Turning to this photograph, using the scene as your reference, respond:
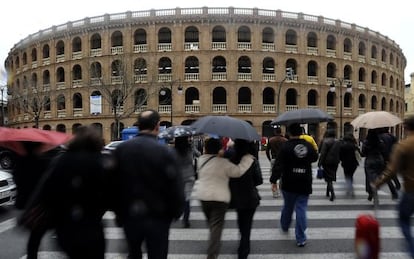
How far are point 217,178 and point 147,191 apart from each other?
5.25 feet

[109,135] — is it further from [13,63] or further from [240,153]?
[240,153]

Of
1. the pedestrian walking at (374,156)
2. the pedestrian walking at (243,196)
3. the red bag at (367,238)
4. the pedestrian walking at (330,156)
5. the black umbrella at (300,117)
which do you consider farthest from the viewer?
the pedestrian walking at (330,156)

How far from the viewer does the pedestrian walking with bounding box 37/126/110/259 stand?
114 inches

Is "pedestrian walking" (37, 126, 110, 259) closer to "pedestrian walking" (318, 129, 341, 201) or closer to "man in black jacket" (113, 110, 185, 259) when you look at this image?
"man in black jacket" (113, 110, 185, 259)

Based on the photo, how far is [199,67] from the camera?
3900 centimetres

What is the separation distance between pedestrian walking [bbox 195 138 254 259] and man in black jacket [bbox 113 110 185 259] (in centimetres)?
129

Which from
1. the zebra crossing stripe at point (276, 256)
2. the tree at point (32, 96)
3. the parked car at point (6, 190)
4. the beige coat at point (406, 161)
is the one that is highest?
the tree at point (32, 96)

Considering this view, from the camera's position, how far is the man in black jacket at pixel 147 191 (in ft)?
10.3

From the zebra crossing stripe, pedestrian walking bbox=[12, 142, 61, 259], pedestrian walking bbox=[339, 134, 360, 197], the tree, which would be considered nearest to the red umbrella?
pedestrian walking bbox=[12, 142, 61, 259]

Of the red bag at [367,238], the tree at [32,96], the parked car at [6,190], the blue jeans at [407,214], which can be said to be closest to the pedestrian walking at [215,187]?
the red bag at [367,238]

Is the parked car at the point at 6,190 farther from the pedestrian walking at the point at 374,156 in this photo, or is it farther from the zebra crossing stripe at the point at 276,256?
the pedestrian walking at the point at 374,156

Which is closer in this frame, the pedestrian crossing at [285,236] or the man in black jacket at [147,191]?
the man in black jacket at [147,191]

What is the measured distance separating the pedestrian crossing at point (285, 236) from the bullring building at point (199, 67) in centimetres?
2890

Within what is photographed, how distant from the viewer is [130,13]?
40219 millimetres
